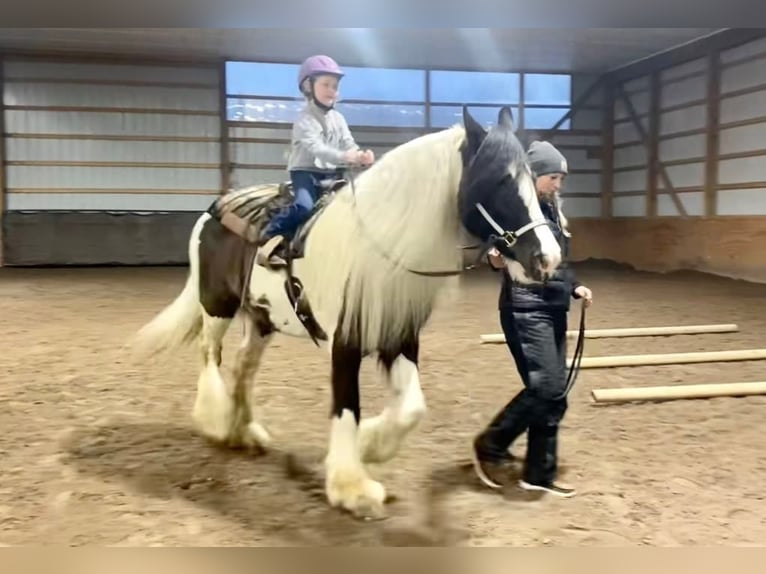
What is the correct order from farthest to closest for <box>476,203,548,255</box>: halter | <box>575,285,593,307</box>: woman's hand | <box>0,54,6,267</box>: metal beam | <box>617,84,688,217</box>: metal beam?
<box>0,54,6,267</box>: metal beam, <box>617,84,688,217</box>: metal beam, <box>575,285,593,307</box>: woman's hand, <box>476,203,548,255</box>: halter

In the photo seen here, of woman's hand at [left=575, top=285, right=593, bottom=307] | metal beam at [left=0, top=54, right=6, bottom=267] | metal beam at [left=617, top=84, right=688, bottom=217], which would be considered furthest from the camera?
metal beam at [left=0, top=54, right=6, bottom=267]

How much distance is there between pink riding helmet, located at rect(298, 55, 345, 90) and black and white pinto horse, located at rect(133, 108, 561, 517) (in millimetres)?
140

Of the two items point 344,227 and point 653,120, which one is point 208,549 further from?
point 653,120

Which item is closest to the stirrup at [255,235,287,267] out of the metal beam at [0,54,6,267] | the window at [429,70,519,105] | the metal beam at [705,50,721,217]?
the window at [429,70,519,105]

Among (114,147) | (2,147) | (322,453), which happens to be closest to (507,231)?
(322,453)

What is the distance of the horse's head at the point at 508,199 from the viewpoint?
842mm

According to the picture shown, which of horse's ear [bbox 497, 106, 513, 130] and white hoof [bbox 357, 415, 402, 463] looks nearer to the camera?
horse's ear [bbox 497, 106, 513, 130]

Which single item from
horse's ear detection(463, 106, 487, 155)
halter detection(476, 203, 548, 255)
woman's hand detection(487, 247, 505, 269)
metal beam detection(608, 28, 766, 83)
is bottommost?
woman's hand detection(487, 247, 505, 269)

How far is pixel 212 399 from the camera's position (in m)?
1.17

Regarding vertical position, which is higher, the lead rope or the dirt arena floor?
the lead rope

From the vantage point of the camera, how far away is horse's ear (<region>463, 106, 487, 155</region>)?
33.9 inches

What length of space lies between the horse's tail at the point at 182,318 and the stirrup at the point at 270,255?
14 centimetres

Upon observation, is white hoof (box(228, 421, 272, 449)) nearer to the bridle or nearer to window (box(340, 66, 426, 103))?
the bridle

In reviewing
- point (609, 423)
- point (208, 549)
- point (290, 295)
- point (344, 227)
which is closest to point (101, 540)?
point (208, 549)
